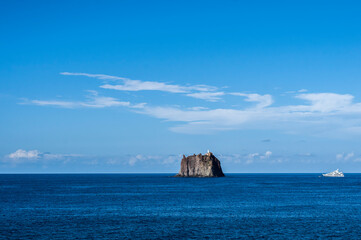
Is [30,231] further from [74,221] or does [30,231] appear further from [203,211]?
[203,211]

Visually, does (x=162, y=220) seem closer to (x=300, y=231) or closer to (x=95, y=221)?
(x=95, y=221)

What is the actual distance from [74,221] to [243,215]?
30798 mm

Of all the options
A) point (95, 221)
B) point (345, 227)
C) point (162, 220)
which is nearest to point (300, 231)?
point (345, 227)

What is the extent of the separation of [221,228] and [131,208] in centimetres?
3080

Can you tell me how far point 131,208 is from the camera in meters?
89.4

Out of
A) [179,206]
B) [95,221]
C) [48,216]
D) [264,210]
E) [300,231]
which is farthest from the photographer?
[179,206]

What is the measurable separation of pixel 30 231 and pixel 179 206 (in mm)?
40114

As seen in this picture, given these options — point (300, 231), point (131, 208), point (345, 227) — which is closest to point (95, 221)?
point (131, 208)

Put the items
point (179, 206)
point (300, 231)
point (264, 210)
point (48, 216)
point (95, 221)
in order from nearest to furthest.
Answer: point (300, 231), point (95, 221), point (48, 216), point (264, 210), point (179, 206)

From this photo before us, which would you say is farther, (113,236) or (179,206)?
(179,206)

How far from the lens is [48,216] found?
75812 mm

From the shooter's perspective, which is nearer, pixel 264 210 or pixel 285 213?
pixel 285 213

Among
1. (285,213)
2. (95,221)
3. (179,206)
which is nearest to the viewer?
(95,221)

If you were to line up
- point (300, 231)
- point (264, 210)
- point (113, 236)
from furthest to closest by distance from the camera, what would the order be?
point (264, 210) < point (300, 231) < point (113, 236)
